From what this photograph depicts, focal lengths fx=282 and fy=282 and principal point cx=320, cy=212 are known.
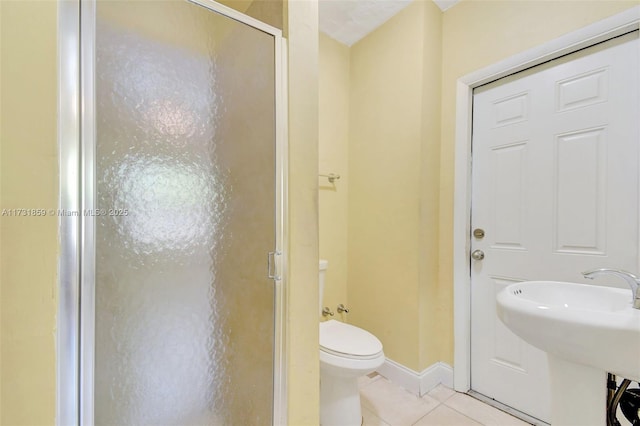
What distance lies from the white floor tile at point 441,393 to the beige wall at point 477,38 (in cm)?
17

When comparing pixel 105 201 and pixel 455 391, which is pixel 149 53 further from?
pixel 455 391

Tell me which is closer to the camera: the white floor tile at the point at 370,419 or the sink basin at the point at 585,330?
the sink basin at the point at 585,330

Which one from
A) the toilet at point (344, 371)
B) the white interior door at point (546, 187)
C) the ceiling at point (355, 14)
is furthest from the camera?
the ceiling at point (355, 14)

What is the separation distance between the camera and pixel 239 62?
1088 millimetres

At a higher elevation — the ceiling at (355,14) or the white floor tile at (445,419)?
the ceiling at (355,14)

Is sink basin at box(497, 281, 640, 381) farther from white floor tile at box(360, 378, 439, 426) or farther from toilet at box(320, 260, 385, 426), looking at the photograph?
white floor tile at box(360, 378, 439, 426)

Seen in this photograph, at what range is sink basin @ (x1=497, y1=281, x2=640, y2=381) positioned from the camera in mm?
669

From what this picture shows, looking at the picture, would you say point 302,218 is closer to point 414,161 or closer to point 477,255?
point 414,161

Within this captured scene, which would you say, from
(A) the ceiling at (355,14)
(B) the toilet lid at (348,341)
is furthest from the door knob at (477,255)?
(A) the ceiling at (355,14)

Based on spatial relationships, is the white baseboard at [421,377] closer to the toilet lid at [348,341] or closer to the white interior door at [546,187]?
the white interior door at [546,187]

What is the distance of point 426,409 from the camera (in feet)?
5.24

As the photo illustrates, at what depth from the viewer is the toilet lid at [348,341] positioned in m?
1.39

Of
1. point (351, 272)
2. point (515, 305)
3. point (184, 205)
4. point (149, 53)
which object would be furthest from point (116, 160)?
point (351, 272)

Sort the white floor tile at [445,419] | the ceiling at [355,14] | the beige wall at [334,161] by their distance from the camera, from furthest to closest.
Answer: the beige wall at [334,161] → the ceiling at [355,14] → the white floor tile at [445,419]
